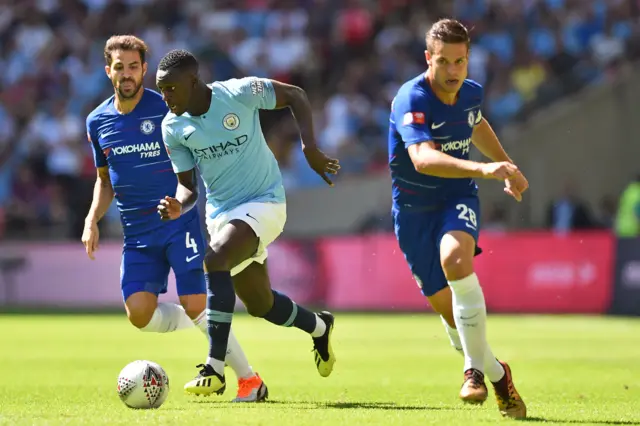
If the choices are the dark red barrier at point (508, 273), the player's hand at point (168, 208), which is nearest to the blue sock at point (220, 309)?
the player's hand at point (168, 208)

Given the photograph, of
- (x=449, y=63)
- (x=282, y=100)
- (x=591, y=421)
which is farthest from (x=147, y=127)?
(x=591, y=421)

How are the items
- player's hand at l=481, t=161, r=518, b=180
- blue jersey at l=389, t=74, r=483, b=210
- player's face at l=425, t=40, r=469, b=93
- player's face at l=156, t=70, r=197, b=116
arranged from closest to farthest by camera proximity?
player's hand at l=481, t=161, r=518, b=180, player's face at l=425, t=40, r=469, b=93, blue jersey at l=389, t=74, r=483, b=210, player's face at l=156, t=70, r=197, b=116

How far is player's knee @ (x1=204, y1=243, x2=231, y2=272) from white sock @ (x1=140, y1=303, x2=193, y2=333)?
3.95 feet

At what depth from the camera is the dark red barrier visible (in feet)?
71.9

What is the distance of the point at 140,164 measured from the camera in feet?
32.9

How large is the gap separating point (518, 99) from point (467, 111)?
700 inches

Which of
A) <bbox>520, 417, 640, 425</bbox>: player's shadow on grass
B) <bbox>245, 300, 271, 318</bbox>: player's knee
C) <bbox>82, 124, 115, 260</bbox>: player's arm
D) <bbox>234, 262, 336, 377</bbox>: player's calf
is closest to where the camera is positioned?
<bbox>520, 417, 640, 425</bbox>: player's shadow on grass

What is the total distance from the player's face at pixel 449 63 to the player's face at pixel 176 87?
5.93 feet

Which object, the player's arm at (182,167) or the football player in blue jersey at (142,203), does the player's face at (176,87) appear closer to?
the player's arm at (182,167)

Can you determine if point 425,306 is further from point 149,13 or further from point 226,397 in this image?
point 226,397

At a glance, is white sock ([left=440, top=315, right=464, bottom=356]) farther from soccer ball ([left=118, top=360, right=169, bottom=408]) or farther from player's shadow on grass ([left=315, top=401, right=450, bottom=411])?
soccer ball ([left=118, top=360, right=169, bottom=408])

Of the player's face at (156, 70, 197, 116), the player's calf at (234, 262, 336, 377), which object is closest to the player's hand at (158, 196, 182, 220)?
the player's face at (156, 70, 197, 116)

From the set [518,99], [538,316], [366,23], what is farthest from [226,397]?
[366,23]

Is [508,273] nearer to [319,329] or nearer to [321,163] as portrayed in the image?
[319,329]
